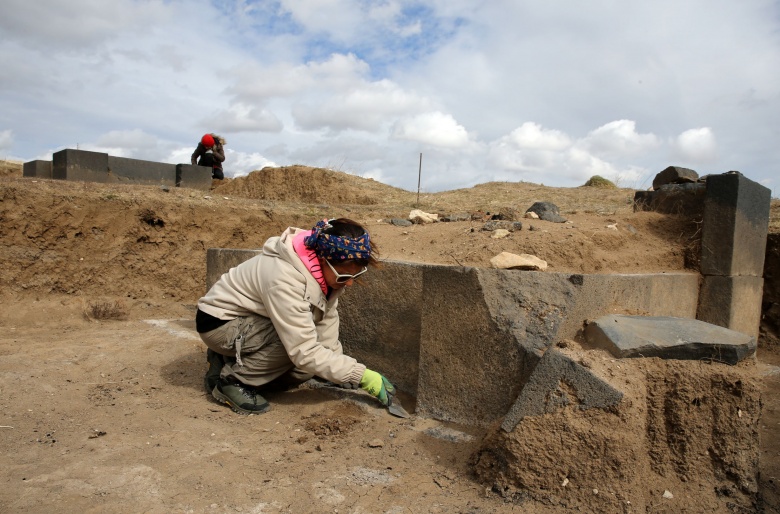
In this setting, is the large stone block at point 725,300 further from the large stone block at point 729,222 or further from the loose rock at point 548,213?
the loose rock at point 548,213

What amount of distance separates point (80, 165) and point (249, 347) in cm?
750

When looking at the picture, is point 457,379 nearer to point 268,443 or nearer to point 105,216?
point 268,443

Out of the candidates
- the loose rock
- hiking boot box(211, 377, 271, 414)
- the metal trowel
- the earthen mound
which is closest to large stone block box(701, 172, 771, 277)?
the loose rock

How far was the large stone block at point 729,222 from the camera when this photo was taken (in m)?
4.07

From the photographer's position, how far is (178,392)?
11.0 ft

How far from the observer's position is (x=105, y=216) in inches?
259

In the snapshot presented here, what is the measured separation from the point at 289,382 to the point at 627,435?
1.94 m

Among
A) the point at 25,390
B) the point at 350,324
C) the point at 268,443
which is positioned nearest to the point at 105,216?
the point at 25,390

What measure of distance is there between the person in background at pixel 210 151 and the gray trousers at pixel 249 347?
27.7 ft

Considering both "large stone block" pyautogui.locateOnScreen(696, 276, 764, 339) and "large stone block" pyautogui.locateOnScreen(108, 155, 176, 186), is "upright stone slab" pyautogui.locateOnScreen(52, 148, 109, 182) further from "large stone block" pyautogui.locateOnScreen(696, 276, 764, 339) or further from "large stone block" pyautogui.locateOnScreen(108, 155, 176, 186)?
"large stone block" pyautogui.locateOnScreen(696, 276, 764, 339)

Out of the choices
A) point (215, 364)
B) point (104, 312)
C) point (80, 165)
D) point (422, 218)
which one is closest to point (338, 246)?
point (215, 364)

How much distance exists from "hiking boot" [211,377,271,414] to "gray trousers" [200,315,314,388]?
45 mm

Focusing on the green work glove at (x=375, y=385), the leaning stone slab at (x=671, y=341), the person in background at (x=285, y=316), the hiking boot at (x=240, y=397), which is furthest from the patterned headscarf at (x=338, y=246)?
the leaning stone slab at (x=671, y=341)

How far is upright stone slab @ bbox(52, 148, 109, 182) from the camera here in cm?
868
